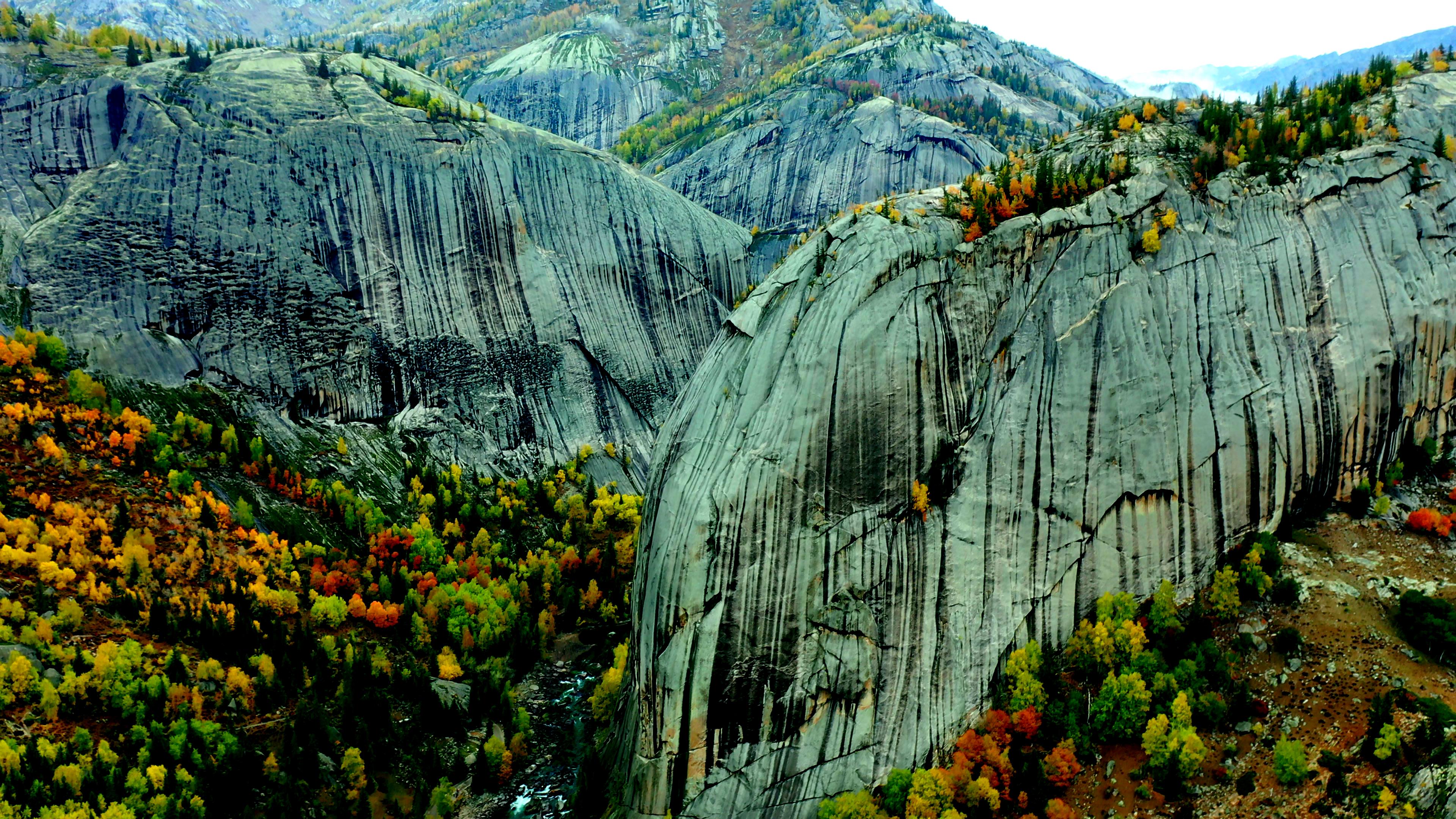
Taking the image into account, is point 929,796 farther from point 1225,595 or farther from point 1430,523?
point 1430,523

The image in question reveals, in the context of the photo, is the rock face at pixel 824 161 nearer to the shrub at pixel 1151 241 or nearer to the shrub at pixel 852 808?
the shrub at pixel 1151 241

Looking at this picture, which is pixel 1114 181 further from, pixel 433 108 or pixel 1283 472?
pixel 433 108

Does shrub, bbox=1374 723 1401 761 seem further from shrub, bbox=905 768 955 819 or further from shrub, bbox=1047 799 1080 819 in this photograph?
shrub, bbox=905 768 955 819

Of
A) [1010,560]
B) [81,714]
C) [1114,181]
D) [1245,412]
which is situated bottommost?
[81,714]

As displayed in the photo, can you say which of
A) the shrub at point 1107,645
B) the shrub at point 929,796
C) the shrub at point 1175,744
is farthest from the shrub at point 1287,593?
the shrub at point 929,796

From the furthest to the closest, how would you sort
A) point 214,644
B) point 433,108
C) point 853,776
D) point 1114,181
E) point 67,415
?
point 433,108 → point 67,415 → point 214,644 → point 1114,181 → point 853,776

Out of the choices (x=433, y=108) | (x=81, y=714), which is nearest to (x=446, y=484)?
(x=81, y=714)

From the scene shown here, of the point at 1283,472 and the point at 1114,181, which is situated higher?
the point at 1114,181
